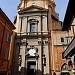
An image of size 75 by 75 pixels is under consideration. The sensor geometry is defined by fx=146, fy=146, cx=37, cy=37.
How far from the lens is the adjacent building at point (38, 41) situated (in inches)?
933

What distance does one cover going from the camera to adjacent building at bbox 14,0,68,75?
77.8 ft

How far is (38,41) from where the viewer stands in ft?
85.8

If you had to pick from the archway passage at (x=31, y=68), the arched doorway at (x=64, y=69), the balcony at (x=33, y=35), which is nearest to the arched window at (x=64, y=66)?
the arched doorway at (x=64, y=69)

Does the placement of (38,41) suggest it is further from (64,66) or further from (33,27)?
(64,66)

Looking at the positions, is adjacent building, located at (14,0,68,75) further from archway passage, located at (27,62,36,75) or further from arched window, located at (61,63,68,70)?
arched window, located at (61,63,68,70)

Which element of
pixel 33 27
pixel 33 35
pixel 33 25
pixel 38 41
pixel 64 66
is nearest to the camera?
pixel 64 66

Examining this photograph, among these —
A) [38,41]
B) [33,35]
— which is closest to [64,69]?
[38,41]

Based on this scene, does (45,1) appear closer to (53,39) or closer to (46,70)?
(53,39)

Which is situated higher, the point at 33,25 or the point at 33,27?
the point at 33,25

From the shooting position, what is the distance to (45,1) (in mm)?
30797

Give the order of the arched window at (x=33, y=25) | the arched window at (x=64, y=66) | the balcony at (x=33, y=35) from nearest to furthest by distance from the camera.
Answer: the arched window at (x=64, y=66), the balcony at (x=33, y=35), the arched window at (x=33, y=25)

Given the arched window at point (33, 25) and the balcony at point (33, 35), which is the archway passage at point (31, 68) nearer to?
the balcony at point (33, 35)

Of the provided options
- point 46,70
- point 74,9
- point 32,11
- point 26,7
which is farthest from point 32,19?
point 74,9

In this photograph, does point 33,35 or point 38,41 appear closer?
point 38,41
